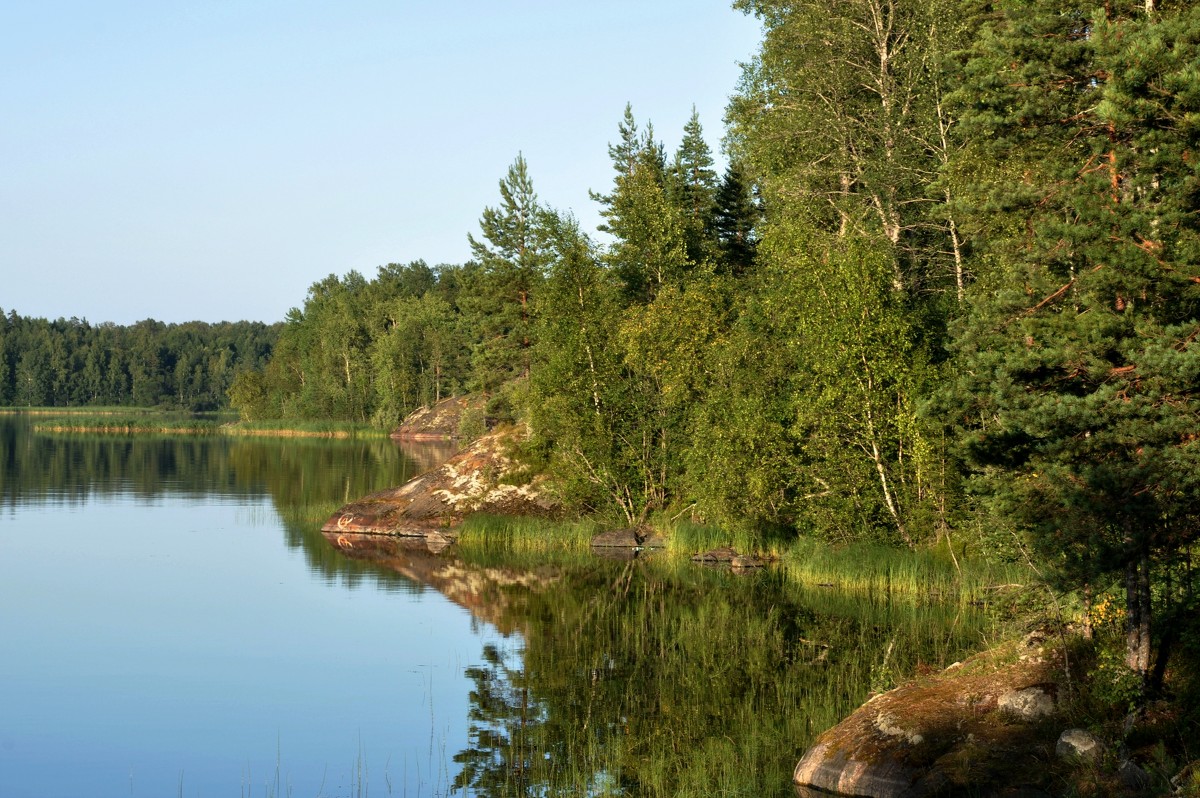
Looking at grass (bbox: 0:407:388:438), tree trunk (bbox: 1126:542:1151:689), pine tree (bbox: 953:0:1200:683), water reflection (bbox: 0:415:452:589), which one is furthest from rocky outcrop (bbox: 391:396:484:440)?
tree trunk (bbox: 1126:542:1151:689)

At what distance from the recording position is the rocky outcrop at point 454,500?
143 ft

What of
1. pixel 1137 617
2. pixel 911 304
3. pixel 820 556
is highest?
pixel 911 304

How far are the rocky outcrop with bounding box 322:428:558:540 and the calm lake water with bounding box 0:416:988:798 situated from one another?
7.99 feet

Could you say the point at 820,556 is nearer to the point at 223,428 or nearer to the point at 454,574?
the point at 454,574

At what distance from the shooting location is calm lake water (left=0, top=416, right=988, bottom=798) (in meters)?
16.3

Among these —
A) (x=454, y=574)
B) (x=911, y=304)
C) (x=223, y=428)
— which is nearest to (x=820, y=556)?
(x=911, y=304)

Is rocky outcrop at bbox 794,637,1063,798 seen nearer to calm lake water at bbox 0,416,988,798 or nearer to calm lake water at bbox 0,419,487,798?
calm lake water at bbox 0,416,988,798

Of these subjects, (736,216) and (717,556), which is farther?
(736,216)

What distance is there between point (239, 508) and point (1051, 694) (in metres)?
42.9

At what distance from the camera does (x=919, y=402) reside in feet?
54.2

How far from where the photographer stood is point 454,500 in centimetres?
4416

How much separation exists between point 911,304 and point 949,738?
820 inches

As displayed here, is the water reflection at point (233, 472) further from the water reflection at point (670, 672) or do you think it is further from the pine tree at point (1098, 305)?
the pine tree at point (1098, 305)

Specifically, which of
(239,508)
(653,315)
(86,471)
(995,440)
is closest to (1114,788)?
(995,440)
